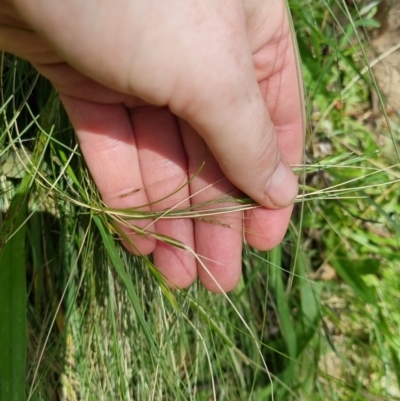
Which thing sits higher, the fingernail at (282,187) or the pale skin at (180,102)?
the pale skin at (180,102)

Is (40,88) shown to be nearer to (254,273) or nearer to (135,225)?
(135,225)

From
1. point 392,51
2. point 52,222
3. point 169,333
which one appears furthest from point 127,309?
point 392,51

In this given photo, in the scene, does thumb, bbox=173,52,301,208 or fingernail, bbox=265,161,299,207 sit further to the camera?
fingernail, bbox=265,161,299,207

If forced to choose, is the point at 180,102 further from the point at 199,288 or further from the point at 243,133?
the point at 199,288

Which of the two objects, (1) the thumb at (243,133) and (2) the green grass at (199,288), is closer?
(1) the thumb at (243,133)
